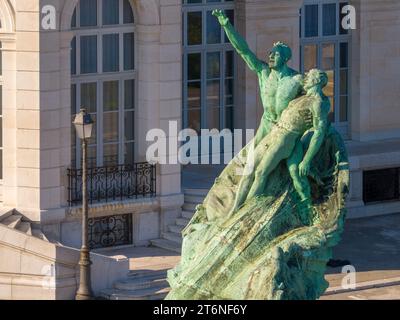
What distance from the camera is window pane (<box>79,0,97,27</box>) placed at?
51125 millimetres

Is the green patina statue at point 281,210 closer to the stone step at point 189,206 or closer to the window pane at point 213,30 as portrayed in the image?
the stone step at point 189,206

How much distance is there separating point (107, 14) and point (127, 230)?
4293 mm

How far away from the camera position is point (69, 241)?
50.6 metres

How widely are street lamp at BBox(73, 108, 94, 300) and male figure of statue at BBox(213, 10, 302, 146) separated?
4.51 m

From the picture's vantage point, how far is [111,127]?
5200 centimetres

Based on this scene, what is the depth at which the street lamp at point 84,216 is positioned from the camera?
46656mm

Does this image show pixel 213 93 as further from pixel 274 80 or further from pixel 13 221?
pixel 274 80

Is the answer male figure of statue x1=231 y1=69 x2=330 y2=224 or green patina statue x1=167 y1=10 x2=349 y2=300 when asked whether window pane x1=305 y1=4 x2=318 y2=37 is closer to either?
green patina statue x1=167 y1=10 x2=349 y2=300

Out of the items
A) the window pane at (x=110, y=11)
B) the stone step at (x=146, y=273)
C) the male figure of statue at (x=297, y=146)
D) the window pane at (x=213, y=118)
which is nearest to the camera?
the male figure of statue at (x=297, y=146)

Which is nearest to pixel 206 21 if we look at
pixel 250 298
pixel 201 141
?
pixel 201 141

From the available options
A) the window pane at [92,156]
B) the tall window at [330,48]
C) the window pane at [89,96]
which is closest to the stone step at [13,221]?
the window pane at [92,156]

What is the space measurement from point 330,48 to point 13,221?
10454 millimetres

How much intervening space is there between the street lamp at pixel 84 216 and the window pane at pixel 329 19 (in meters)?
11.4
